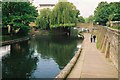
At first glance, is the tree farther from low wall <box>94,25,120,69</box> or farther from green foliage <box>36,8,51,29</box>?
low wall <box>94,25,120,69</box>

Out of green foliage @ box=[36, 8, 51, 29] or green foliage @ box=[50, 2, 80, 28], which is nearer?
green foliage @ box=[50, 2, 80, 28]

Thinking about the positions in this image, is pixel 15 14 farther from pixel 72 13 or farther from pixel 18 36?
pixel 72 13

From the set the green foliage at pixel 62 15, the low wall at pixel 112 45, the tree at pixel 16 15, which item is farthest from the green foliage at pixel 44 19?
the low wall at pixel 112 45

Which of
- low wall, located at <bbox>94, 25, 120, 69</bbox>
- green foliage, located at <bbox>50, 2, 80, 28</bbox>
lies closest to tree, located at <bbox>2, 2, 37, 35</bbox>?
green foliage, located at <bbox>50, 2, 80, 28</bbox>

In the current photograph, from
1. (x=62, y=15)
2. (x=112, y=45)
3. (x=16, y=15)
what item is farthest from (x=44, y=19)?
(x=112, y=45)

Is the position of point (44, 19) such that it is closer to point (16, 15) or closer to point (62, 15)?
point (62, 15)

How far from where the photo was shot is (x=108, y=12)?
75000 mm

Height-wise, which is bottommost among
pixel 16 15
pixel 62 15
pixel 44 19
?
pixel 44 19

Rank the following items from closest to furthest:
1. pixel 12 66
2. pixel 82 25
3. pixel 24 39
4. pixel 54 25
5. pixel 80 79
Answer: pixel 80 79, pixel 12 66, pixel 24 39, pixel 54 25, pixel 82 25

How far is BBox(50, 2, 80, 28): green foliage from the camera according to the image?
70.2 meters

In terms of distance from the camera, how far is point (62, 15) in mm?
70062

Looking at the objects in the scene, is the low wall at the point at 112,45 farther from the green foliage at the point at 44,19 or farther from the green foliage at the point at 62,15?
the green foliage at the point at 44,19

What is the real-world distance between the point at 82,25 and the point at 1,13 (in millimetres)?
65325

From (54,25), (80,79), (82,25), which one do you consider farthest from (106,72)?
(82,25)
